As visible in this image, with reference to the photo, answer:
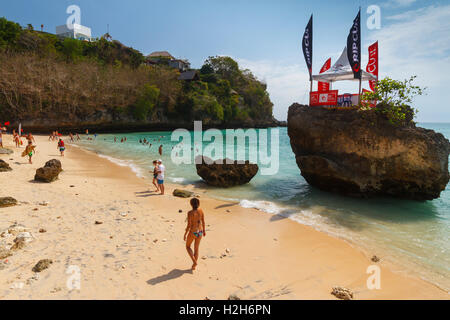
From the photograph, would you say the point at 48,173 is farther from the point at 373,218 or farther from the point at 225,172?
the point at 373,218

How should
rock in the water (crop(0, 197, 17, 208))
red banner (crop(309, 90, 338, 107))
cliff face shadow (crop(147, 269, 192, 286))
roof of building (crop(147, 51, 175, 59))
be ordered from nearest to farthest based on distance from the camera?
cliff face shadow (crop(147, 269, 192, 286)) < rock in the water (crop(0, 197, 17, 208)) < red banner (crop(309, 90, 338, 107)) < roof of building (crop(147, 51, 175, 59))

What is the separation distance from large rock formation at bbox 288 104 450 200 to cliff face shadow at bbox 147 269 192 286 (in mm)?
9774

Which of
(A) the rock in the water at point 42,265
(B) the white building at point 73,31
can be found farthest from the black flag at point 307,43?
(B) the white building at point 73,31

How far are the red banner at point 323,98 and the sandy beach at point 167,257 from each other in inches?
297

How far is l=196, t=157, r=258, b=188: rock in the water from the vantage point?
45.6 feet

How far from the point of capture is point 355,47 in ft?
43.0

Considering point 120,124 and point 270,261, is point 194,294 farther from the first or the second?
point 120,124

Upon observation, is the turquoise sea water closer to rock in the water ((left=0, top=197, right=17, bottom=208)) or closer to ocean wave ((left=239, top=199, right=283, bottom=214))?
ocean wave ((left=239, top=199, right=283, bottom=214))

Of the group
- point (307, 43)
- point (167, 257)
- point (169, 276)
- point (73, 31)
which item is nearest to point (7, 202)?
point (167, 257)

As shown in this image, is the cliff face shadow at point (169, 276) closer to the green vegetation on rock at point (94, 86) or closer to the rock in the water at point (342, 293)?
the rock in the water at point (342, 293)

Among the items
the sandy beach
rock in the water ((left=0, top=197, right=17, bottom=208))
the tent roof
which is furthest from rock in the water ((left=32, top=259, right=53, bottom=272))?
the tent roof

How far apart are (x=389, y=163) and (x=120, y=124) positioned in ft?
178
